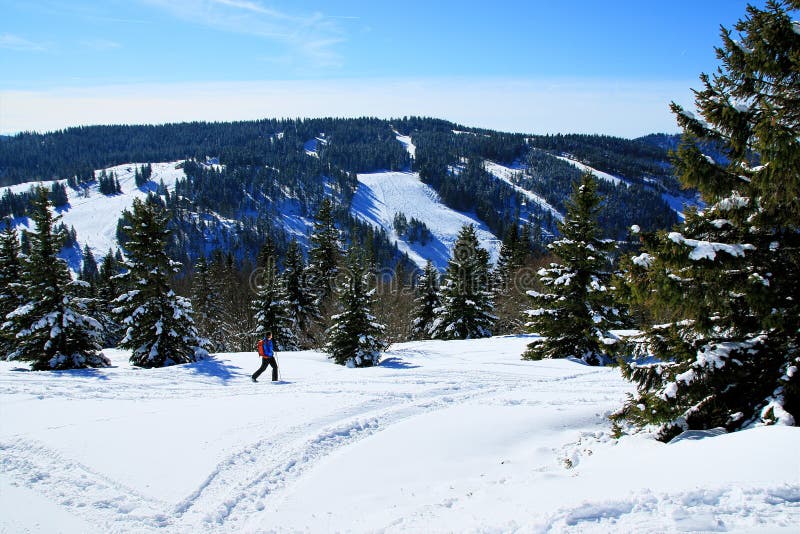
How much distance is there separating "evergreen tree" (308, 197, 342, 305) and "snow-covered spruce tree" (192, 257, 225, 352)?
978 cm

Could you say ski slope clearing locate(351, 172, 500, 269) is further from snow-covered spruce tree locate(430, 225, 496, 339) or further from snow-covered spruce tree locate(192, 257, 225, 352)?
snow-covered spruce tree locate(430, 225, 496, 339)

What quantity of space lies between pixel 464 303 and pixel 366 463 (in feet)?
72.2

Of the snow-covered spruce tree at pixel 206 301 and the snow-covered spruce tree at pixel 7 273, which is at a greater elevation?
the snow-covered spruce tree at pixel 7 273

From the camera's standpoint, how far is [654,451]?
20.3ft

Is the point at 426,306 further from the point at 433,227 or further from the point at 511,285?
the point at 433,227

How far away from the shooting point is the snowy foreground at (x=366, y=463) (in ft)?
15.6

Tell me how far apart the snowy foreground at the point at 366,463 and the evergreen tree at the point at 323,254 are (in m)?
23.9

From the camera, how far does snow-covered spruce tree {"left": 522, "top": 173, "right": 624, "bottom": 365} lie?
59.5ft

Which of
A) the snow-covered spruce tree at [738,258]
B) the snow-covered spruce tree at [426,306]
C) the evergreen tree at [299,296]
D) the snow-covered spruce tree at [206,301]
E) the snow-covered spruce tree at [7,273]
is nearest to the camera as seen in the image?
the snow-covered spruce tree at [738,258]

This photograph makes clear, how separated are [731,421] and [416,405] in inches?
263

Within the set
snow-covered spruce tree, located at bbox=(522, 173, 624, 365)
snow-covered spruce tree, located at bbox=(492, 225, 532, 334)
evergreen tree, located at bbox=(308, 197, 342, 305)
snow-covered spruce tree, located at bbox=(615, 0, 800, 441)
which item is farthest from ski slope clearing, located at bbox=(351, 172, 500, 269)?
snow-covered spruce tree, located at bbox=(615, 0, 800, 441)

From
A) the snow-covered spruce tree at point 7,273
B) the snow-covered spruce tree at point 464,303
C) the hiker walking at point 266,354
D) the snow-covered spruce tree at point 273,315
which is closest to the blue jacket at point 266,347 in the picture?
the hiker walking at point 266,354

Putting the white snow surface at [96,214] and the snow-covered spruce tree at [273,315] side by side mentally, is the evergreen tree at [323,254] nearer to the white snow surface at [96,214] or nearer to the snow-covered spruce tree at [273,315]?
the snow-covered spruce tree at [273,315]

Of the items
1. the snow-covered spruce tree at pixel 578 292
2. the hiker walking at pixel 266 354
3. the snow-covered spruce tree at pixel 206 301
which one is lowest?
the snow-covered spruce tree at pixel 206 301
